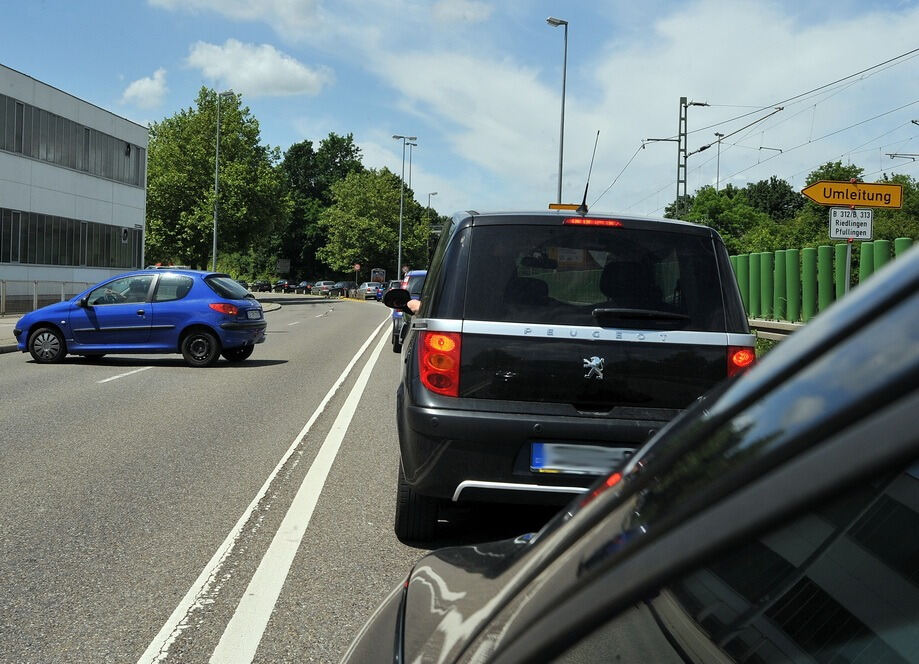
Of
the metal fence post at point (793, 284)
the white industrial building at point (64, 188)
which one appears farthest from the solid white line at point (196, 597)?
the white industrial building at point (64, 188)

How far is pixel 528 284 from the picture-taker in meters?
4.79

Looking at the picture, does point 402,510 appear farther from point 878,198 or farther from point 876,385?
point 878,198

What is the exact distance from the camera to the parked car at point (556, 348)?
4570mm

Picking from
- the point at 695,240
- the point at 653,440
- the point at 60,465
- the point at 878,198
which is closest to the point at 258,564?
the point at 695,240

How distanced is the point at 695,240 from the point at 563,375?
3.28ft

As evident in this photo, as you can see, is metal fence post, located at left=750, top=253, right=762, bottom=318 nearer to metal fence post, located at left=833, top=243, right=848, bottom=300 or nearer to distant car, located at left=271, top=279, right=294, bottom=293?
metal fence post, located at left=833, top=243, right=848, bottom=300

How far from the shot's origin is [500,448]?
4543 mm

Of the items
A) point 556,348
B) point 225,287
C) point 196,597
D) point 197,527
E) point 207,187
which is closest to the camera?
point 196,597

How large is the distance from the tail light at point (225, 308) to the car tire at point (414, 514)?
11.2 m

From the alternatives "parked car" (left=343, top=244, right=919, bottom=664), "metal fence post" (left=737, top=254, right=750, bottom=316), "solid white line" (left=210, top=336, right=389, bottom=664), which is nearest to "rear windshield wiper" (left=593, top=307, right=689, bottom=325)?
"solid white line" (left=210, top=336, right=389, bottom=664)

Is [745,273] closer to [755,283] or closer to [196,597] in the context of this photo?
[755,283]

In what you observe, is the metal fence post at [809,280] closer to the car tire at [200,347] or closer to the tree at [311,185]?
the car tire at [200,347]

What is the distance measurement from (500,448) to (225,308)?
472 inches

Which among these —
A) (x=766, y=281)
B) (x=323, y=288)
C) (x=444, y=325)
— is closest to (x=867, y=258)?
(x=766, y=281)
